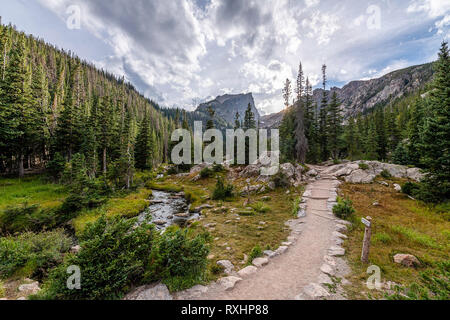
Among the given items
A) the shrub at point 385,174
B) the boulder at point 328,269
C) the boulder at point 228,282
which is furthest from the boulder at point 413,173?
the boulder at point 228,282

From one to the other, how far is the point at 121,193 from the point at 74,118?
1875 centimetres

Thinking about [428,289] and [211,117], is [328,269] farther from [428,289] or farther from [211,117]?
[211,117]

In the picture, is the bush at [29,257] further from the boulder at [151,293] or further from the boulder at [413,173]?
the boulder at [413,173]

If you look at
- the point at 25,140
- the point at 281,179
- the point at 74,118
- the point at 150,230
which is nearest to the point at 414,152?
the point at 281,179

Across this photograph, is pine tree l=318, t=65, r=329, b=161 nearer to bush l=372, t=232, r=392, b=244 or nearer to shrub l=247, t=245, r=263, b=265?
bush l=372, t=232, r=392, b=244

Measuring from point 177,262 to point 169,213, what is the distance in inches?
588

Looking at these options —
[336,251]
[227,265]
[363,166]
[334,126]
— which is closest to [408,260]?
[336,251]

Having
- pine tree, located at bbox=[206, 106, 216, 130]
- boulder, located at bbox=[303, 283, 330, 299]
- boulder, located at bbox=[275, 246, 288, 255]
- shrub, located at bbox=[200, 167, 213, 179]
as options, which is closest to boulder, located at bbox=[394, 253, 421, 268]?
boulder, located at bbox=[303, 283, 330, 299]

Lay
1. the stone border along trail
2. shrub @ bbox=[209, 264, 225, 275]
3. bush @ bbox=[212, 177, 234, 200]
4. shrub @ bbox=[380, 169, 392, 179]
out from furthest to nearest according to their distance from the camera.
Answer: shrub @ bbox=[380, 169, 392, 179], bush @ bbox=[212, 177, 234, 200], shrub @ bbox=[209, 264, 225, 275], the stone border along trail

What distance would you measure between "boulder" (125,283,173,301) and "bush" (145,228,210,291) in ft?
0.68

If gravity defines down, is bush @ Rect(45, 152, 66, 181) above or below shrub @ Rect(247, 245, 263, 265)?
above

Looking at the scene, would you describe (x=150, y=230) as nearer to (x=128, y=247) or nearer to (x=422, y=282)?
(x=128, y=247)

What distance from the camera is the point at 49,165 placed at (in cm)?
2466

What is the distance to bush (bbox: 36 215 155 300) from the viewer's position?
15.2 ft
